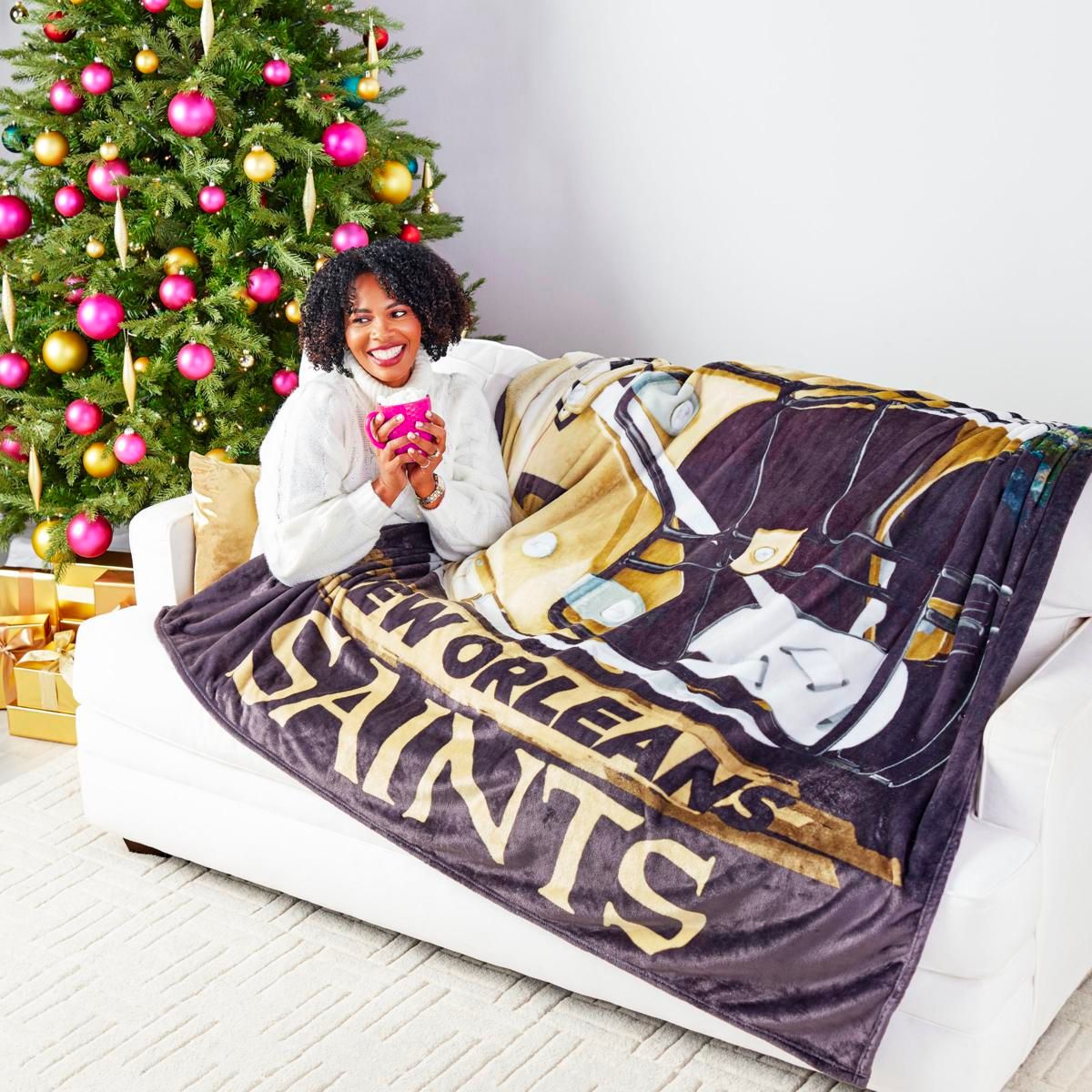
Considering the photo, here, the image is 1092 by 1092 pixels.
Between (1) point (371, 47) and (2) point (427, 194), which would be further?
(2) point (427, 194)

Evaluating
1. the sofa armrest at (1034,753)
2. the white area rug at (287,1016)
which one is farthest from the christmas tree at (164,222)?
the sofa armrest at (1034,753)

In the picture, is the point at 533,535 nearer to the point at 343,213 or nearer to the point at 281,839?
the point at 281,839

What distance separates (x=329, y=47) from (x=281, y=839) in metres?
1.76

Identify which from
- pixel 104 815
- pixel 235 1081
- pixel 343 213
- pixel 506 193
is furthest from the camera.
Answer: pixel 506 193

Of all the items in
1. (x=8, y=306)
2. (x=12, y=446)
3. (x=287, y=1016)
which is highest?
(x=8, y=306)

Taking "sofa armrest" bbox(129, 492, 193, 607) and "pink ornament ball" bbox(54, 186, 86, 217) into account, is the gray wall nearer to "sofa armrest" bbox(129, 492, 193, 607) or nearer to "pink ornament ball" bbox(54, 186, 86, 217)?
"pink ornament ball" bbox(54, 186, 86, 217)

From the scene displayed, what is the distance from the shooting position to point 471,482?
230 cm

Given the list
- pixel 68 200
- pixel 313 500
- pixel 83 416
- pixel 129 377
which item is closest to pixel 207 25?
pixel 68 200

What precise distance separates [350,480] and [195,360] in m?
0.57

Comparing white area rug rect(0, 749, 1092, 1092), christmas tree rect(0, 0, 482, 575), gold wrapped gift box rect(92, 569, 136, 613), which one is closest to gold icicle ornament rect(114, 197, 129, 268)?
christmas tree rect(0, 0, 482, 575)

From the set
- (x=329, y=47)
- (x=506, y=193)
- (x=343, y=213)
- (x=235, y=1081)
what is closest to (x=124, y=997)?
(x=235, y=1081)

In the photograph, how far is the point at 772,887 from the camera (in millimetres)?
1516

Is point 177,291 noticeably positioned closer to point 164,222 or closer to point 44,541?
point 164,222

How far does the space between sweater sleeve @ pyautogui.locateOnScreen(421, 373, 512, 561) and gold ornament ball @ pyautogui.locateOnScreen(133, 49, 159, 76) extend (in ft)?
3.07
